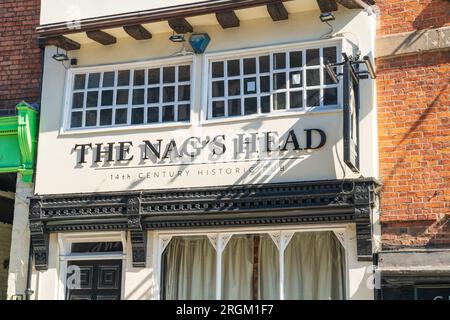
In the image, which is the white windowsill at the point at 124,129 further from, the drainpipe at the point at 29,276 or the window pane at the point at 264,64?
the drainpipe at the point at 29,276

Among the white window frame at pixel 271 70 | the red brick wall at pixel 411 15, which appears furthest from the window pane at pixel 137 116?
the red brick wall at pixel 411 15

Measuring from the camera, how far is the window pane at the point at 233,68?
1165 cm

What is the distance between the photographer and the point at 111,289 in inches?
460

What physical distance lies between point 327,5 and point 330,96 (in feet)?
4.41

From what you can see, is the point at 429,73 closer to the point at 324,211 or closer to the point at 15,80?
the point at 324,211

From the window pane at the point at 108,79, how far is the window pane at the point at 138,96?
0.45 metres

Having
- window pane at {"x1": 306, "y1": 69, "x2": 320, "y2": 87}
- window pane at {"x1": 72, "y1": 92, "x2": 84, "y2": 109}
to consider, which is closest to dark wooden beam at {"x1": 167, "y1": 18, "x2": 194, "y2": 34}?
window pane at {"x1": 72, "y1": 92, "x2": 84, "y2": 109}

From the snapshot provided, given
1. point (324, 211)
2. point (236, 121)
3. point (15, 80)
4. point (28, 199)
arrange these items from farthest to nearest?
point (15, 80)
point (28, 199)
point (236, 121)
point (324, 211)

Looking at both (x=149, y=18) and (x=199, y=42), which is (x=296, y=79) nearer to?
(x=199, y=42)

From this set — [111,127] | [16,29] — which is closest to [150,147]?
[111,127]

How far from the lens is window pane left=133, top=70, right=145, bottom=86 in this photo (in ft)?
39.9

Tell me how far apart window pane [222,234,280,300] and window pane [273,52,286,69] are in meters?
2.56

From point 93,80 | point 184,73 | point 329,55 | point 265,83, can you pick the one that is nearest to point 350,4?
point 329,55

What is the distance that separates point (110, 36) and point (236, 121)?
2.65 m
